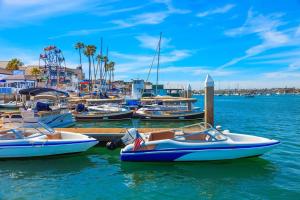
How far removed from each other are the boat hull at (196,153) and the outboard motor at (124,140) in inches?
45.0

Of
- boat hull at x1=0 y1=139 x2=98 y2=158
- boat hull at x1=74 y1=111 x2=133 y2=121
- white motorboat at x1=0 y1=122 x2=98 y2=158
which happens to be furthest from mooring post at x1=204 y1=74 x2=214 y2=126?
boat hull at x1=74 y1=111 x2=133 y2=121

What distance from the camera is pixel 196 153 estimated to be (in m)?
14.2

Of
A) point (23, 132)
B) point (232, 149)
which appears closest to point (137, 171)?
point (232, 149)

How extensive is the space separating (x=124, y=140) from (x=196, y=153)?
11.9ft

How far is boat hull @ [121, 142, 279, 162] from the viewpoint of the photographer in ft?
46.5

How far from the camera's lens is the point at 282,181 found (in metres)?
12.3

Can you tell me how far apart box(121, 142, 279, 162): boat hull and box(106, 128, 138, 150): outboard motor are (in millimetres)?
1142

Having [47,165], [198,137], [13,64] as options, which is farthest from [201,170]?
[13,64]

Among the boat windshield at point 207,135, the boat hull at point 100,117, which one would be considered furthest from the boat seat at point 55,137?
the boat hull at point 100,117

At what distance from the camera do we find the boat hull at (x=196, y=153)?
14.2 meters

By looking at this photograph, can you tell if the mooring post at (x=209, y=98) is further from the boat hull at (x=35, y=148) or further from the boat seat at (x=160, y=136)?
the boat hull at (x=35, y=148)

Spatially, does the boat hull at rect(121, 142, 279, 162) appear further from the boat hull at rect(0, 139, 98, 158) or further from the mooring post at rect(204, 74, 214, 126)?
the mooring post at rect(204, 74, 214, 126)

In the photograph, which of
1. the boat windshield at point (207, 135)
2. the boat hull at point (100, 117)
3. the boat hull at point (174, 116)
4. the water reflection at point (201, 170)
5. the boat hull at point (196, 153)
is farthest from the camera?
the boat hull at point (100, 117)

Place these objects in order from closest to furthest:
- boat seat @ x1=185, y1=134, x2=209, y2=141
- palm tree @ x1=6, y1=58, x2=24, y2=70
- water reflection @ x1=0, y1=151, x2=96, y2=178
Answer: water reflection @ x1=0, y1=151, x2=96, y2=178, boat seat @ x1=185, y1=134, x2=209, y2=141, palm tree @ x1=6, y1=58, x2=24, y2=70
